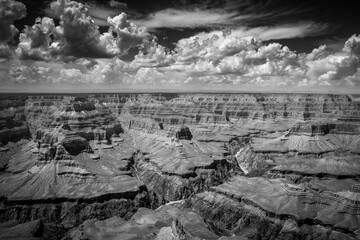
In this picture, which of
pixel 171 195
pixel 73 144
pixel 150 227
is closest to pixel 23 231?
pixel 150 227

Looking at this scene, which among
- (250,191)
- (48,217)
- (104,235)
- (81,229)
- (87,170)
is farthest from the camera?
(87,170)

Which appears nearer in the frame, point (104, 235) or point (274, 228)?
point (104, 235)

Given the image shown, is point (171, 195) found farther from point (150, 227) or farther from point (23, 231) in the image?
point (23, 231)

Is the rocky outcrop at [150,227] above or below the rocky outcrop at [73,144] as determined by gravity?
below

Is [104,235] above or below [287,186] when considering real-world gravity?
below

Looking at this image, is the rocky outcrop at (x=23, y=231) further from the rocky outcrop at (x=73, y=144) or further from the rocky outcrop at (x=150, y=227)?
the rocky outcrop at (x=73, y=144)

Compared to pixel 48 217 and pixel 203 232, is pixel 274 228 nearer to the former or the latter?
pixel 203 232

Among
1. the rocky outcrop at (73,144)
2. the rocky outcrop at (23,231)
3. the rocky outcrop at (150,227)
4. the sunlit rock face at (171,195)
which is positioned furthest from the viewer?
the rocky outcrop at (73,144)

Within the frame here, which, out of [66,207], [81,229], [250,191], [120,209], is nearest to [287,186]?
[250,191]

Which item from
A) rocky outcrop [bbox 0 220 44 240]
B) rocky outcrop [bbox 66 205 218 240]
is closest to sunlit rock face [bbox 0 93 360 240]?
rocky outcrop [bbox 66 205 218 240]

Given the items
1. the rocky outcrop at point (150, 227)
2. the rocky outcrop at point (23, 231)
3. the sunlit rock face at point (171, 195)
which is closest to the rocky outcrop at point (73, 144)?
the sunlit rock face at point (171, 195)

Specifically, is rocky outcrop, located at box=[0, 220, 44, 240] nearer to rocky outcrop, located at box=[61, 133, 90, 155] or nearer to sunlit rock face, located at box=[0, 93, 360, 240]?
sunlit rock face, located at box=[0, 93, 360, 240]
